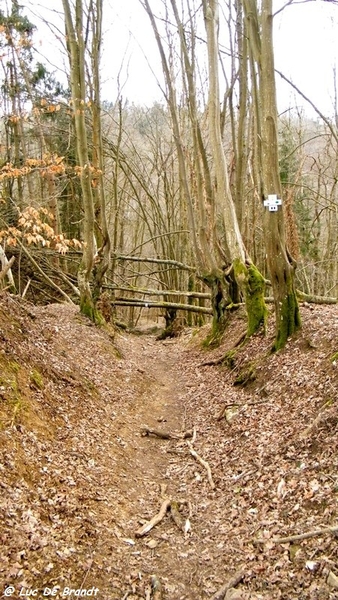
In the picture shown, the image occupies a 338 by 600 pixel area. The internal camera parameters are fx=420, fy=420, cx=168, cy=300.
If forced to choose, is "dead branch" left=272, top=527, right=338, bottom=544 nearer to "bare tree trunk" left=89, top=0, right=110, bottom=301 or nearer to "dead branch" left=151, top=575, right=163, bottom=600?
"dead branch" left=151, top=575, right=163, bottom=600

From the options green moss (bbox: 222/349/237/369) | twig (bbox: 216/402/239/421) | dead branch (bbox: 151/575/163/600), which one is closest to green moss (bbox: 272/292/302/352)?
twig (bbox: 216/402/239/421)

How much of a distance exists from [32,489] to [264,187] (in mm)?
5815

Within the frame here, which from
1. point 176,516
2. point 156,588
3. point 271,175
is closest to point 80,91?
point 271,175

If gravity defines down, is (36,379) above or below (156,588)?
above

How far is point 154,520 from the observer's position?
13.6ft

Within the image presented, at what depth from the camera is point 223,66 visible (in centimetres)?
1385

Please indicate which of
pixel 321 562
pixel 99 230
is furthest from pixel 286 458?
pixel 99 230

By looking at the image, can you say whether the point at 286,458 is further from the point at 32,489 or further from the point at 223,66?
the point at 223,66

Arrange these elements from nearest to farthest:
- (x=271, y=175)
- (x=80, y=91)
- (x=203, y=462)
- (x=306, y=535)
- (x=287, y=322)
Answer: (x=306, y=535) → (x=203, y=462) → (x=271, y=175) → (x=287, y=322) → (x=80, y=91)

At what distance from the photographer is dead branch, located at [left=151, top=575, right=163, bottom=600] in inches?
125

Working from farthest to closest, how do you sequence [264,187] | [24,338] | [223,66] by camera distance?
[223,66], [264,187], [24,338]

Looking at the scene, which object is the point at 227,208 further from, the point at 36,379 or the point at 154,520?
the point at 154,520

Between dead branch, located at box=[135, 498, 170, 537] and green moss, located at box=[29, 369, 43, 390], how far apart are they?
7.53 feet

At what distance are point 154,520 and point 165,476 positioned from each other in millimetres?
1071
